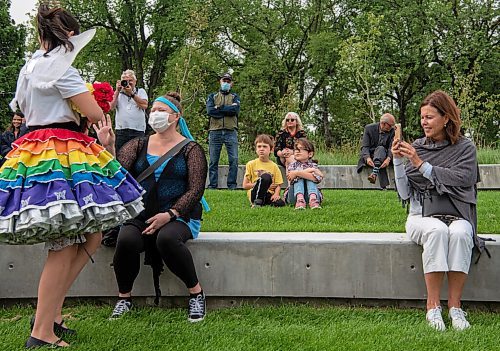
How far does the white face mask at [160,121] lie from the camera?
4238 mm

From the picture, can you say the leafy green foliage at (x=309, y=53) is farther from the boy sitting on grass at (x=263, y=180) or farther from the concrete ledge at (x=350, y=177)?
the boy sitting on grass at (x=263, y=180)

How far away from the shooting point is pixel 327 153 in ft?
46.0

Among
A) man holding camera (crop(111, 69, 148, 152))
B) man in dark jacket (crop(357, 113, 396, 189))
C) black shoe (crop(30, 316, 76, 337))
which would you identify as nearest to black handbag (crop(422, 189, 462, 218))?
black shoe (crop(30, 316, 76, 337))

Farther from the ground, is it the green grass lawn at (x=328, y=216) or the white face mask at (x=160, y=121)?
the white face mask at (x=160, y=121)

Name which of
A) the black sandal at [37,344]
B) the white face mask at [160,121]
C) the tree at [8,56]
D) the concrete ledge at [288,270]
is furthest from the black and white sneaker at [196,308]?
the tree at [8,56]

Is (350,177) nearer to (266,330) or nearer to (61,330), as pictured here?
(266,330)

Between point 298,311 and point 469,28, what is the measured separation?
24.3 m

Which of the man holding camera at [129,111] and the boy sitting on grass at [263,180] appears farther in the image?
the man holding camera at [129,111]

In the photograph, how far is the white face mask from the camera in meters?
4.24

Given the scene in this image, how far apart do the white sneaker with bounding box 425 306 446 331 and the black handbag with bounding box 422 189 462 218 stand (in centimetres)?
60

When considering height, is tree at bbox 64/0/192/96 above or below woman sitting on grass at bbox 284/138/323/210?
above

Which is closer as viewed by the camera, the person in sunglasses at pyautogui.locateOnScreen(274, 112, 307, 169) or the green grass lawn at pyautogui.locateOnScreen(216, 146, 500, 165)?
the person in sunglasses at pyautogui.locateOnScreen(274, 112, 307, 169)

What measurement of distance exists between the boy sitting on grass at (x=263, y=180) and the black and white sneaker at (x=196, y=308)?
3.14 m

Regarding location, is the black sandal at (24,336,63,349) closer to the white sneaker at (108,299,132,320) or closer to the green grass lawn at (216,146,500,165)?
the white sneaker at (108,299,132,320)
